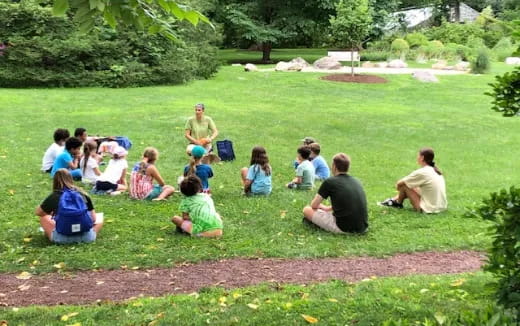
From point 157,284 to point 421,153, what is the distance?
4634mm

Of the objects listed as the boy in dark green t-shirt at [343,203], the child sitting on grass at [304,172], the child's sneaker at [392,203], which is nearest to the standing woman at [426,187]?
the child's sneaker at [392,203]

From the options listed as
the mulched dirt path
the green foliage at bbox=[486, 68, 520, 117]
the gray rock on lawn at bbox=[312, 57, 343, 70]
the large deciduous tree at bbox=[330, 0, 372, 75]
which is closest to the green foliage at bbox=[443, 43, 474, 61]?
the gray rock on lawn at bbox=[312, 57, 343, 70]

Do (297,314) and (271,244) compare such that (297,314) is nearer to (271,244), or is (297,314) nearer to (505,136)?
(271,244)

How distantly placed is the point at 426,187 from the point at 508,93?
188 inches

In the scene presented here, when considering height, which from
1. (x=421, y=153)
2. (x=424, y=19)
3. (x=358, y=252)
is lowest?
(x=358, y=252)

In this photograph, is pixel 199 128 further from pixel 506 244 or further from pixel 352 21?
pixel 352 21

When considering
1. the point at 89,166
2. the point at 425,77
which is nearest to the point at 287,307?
the point at 89,166

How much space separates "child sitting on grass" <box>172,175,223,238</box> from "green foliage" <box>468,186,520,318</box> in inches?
163

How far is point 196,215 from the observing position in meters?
7.20

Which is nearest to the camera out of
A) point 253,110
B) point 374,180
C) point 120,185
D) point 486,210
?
point 486,210

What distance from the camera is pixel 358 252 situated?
684 cm

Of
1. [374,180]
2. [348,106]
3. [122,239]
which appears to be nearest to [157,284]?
[122,239]

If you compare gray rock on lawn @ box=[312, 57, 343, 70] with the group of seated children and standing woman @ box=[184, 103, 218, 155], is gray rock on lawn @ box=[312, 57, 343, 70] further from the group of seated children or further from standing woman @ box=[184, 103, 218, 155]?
the group of seated children

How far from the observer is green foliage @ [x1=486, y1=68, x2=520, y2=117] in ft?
12.3
